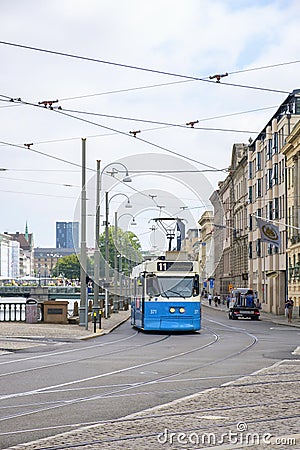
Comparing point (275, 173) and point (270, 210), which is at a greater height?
point (275, 173)

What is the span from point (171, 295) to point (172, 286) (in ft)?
1.56

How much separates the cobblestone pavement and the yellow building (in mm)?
51483

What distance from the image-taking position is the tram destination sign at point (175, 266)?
117ft

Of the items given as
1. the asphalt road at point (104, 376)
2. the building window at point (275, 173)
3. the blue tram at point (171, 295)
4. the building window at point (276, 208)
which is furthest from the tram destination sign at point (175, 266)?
the building window at point (275, 173)

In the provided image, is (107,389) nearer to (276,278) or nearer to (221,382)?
(221,382)

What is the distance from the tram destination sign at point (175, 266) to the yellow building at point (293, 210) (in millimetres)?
29785

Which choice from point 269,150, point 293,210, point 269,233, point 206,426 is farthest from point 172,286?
point 269,150

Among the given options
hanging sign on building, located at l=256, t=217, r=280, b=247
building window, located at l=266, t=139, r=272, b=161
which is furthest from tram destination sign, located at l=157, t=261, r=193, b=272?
building window, located at l=266, t=139, r=272, b=161

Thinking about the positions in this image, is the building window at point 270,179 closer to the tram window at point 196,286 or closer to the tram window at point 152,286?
the tram window at point 196,286

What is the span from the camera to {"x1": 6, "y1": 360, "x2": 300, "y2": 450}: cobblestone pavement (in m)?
9.43

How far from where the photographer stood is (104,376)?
17.9 meters

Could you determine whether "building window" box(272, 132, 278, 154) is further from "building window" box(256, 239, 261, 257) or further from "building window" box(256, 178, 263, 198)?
"building window" box(256, 239, 261, 257)

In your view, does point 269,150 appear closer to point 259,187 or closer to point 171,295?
point 259,187

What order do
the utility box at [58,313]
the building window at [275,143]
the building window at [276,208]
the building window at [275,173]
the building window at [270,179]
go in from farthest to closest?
1. the building window at [270,179]
2. the building window at [275,173]
3. the building window at [275,143]
4. the building window at [276,208]
5. the utility box at [58,313]
